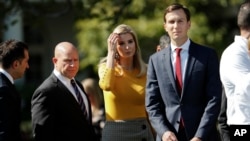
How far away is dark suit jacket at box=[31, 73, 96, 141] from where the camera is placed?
748 cm

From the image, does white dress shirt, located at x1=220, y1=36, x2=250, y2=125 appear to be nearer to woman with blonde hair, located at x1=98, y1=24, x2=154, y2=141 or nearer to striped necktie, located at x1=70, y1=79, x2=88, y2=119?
woman with blonde hair, located at x1=98, y1=24, x2=154, y2=141

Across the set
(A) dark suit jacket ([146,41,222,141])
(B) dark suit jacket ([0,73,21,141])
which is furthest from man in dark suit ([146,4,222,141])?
(B) dark suit jacket ([0,73,21,141])

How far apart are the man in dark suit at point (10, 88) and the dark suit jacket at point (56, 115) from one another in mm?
205

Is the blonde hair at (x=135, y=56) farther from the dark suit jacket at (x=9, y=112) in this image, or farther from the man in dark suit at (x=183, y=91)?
the dark suit jacket at (x=9, y=112)

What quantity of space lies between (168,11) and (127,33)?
72 cm

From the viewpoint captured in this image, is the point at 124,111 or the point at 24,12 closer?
the point at 124,111

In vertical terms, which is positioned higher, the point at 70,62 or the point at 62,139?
the point at 70,62

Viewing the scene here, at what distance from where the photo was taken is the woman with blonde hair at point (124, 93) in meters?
7.92

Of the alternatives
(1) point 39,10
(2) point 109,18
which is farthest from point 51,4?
(2) point 109,18

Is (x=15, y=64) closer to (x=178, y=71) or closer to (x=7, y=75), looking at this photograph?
(x=7, y=75)

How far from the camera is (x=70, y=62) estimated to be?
25.4 feet

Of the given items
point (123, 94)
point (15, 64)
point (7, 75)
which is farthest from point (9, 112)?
point (123, 94)

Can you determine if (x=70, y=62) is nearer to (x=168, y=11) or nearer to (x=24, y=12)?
(x=168, y=11)

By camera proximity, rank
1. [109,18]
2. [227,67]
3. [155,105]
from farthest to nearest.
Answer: [109,18]
[155,105]
[227,67]
